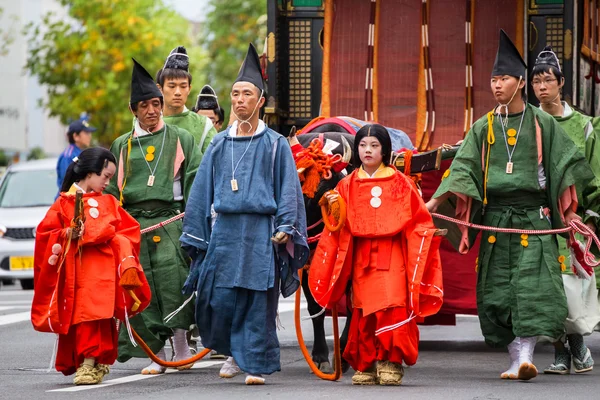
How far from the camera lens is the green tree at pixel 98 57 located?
4159cm

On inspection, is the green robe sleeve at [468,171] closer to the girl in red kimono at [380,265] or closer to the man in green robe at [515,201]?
the man in green robe at [515,201]

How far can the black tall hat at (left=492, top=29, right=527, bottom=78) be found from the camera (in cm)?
945

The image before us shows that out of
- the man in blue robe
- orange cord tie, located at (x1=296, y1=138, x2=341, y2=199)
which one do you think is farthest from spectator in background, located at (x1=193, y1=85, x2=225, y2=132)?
the man in blue robe

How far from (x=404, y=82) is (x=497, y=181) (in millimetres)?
4681

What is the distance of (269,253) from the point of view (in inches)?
358

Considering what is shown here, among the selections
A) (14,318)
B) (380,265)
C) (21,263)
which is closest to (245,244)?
(380,265)

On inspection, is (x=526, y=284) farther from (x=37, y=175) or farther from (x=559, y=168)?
(x=37, y=175)

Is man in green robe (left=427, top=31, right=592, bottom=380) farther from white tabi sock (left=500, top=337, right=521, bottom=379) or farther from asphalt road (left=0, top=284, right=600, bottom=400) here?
asphalt road (left=0, top=284, right=600, bottom=400)

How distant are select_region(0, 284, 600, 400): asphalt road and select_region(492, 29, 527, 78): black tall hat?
2.05 m

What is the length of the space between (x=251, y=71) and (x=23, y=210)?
38.5ft

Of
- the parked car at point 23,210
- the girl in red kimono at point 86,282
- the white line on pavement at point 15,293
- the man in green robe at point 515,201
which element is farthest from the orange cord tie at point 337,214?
the parked car at point 23,210

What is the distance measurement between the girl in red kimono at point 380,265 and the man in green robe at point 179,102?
6.08 ft

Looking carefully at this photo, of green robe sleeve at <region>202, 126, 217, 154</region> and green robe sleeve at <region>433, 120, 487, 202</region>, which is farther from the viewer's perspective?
green robe sleeve at <region>202, 126, 217, 154</region>

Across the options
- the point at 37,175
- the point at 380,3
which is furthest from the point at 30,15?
the point at 380,3
